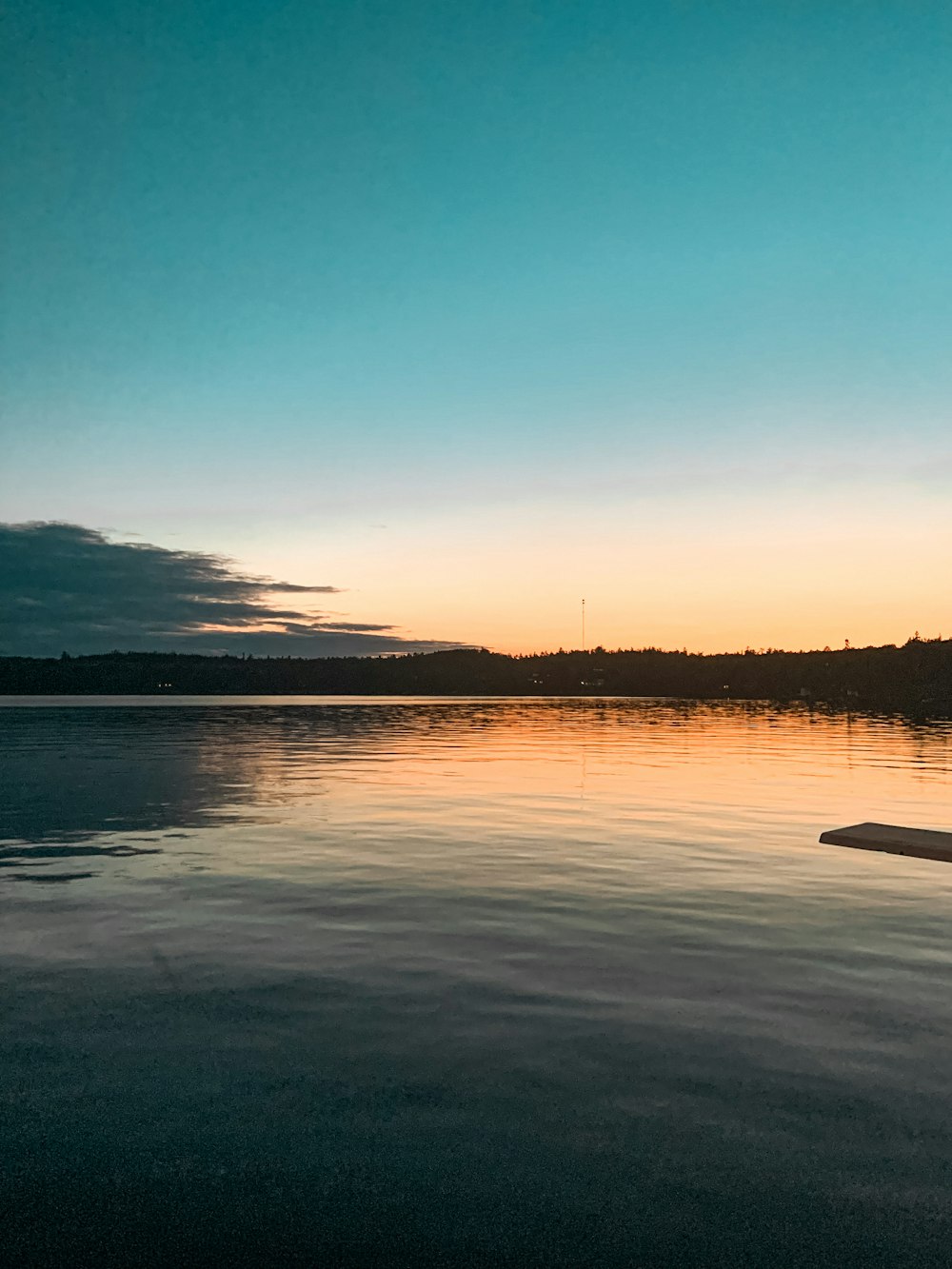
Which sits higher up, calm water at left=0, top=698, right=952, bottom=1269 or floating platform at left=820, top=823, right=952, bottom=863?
floating platform at left=820, top=823, right=952, bottom=863

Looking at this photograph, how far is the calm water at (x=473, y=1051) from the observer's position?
6160mm

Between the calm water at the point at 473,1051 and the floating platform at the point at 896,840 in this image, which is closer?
the calm water at the point at 473,1051

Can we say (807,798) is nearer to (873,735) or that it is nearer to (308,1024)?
(308,1024)

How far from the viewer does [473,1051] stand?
9227mm

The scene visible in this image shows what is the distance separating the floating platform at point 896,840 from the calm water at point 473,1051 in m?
0.65

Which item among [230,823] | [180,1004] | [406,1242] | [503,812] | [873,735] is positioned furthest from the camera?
[873,735]

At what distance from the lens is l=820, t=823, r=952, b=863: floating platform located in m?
18.1

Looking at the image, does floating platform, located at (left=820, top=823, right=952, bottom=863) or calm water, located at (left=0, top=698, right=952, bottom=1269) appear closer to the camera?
calm water, located at (left=0, top=698, right=952, bottom=1269)

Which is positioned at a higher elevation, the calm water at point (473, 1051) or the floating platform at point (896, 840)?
the floating platform at point (896, 840)

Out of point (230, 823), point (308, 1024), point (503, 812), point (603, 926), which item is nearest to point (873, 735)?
point (503, 812)

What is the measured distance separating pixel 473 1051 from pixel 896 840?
1310 cm

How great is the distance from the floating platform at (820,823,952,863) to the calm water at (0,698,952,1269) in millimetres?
654

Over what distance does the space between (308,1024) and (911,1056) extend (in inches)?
245

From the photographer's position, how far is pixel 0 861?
68.2ft
